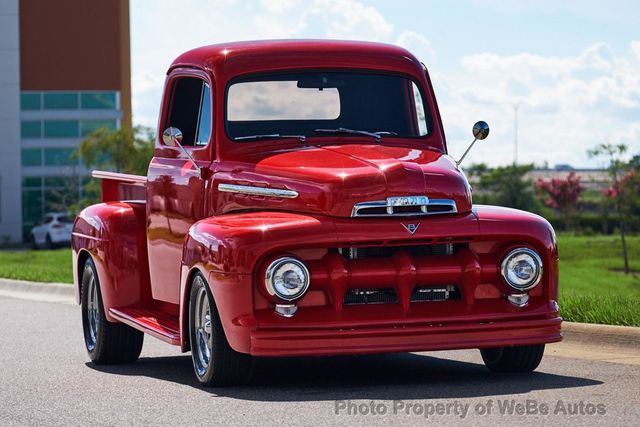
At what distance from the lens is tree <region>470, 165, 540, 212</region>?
76.7m

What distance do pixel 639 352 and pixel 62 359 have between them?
468 cm

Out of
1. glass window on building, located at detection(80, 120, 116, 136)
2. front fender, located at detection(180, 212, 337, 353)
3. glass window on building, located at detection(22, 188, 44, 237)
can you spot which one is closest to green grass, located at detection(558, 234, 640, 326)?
front fender, located at detection(180, 212, 337, 353)

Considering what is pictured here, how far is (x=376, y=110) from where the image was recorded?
416 inches

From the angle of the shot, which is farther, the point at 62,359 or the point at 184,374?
the point at 62,359

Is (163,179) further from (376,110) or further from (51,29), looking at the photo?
(51,29)

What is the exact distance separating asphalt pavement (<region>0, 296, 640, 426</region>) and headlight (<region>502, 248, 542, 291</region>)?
66cm

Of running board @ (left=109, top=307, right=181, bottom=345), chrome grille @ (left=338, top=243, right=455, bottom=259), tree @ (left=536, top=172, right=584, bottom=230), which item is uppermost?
chrome grille @ (left=338, top=243, right=455, bottom=259)

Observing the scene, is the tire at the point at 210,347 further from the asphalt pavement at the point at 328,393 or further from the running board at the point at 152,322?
the running board at the point at 152,322

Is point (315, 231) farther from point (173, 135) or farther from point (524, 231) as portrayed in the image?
point (173, 135)

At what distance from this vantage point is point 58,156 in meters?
75.7

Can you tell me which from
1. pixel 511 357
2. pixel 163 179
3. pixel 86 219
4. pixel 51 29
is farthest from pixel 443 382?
pixel 51 29

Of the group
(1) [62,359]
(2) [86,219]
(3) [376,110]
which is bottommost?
(1) [62,359]

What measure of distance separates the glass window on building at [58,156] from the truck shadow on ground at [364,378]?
64080mm

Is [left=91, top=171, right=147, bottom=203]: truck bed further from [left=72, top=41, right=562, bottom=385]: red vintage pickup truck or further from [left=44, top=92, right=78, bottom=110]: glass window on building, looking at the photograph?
[left=44, top=92, right=78, bottom=110]: glass window on building
